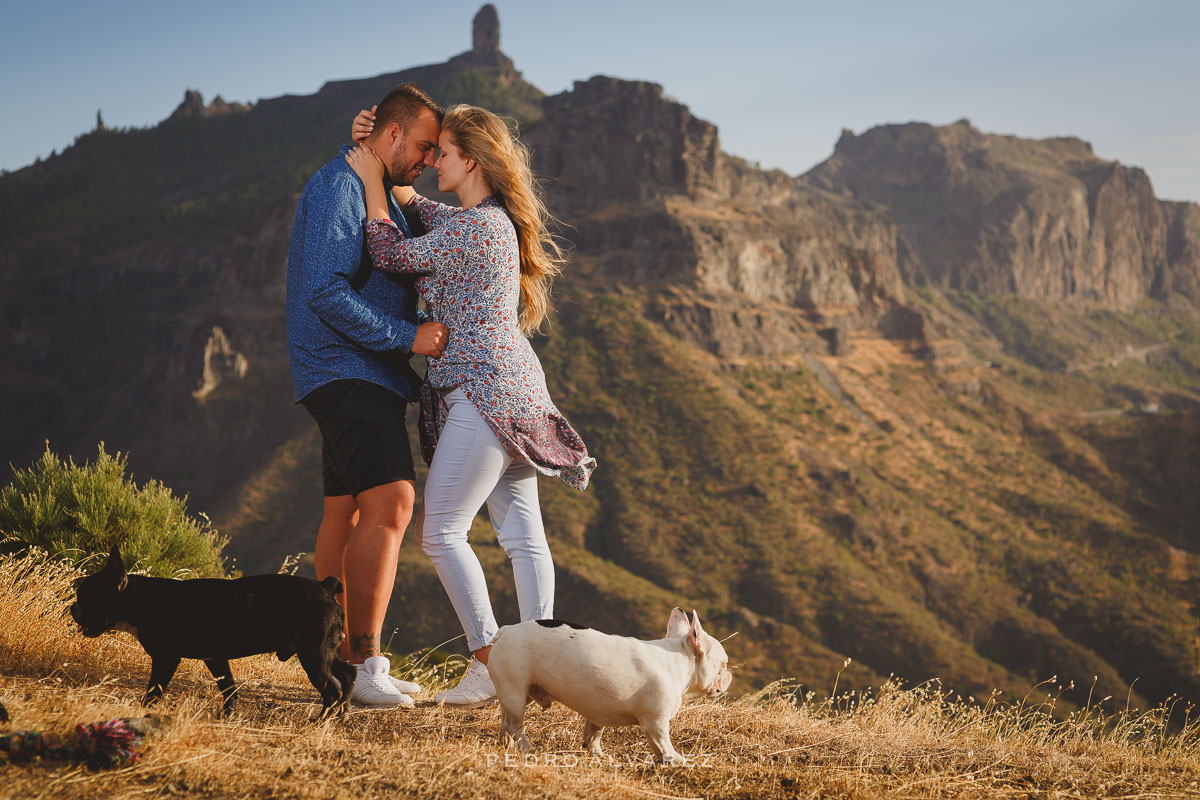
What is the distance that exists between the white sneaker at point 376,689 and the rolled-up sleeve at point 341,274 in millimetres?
1319

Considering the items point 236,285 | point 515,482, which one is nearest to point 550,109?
point 236,285

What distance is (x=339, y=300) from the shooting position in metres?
3.71

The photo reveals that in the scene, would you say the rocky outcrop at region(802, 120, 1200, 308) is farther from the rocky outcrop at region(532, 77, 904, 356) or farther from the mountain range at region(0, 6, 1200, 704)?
the rocky outcrop at region(532, 77, 904, 356)

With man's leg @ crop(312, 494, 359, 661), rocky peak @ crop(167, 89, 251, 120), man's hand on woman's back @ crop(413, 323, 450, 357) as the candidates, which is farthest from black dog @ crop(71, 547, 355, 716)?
rocky peak @ crop(167, 89, 251, 120)

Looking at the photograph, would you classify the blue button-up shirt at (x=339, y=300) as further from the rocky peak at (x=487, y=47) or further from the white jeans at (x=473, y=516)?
the rocky peak at (x=487, y=47)

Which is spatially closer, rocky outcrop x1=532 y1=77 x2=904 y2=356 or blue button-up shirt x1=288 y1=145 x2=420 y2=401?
blue button-up shirt x1=288 y1=145 x2=420 y2=401

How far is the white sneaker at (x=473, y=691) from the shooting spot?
3730 millimetres

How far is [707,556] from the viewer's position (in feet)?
174

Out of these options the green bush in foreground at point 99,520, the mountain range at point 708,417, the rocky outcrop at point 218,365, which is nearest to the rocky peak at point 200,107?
the mountain range at point 708,417

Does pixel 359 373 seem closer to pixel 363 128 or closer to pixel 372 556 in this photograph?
pixel 372 556

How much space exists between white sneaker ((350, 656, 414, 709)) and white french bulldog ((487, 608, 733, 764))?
608 millimetres

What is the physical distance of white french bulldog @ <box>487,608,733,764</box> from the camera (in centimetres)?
317

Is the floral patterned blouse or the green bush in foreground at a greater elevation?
the floral patterned blouse

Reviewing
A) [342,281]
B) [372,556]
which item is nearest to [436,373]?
[342,281]
